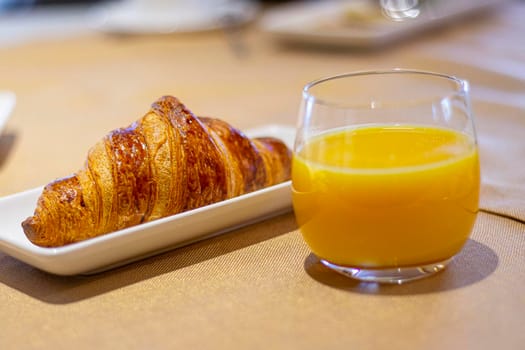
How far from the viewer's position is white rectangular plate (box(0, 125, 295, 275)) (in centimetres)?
75

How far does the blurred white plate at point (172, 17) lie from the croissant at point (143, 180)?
139 cm

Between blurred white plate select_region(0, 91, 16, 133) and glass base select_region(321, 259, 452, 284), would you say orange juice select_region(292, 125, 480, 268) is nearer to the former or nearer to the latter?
glass base select_region(321, 259, 452, 284)

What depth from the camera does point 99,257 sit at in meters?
0.76

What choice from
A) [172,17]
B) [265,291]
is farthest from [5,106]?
[172,17]

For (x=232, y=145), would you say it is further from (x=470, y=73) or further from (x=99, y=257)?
(x=470, y=73)

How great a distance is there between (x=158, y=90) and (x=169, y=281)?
0.97 metres

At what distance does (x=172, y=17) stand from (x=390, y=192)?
1704 mm

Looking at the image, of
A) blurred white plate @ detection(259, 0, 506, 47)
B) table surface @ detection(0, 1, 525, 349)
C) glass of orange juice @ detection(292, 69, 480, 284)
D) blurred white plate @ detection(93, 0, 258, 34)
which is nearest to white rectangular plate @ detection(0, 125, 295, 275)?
table surface @ detection(0, 1, 525, 349)

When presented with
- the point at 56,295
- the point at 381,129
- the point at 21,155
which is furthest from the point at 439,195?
the point at 21,155

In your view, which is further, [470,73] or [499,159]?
[470,73]

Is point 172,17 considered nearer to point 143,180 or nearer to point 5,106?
point 5,106

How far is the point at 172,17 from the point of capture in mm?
2270

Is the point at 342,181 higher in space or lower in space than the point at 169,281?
higher

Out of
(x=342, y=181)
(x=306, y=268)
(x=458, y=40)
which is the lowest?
(x=458, y=40)
